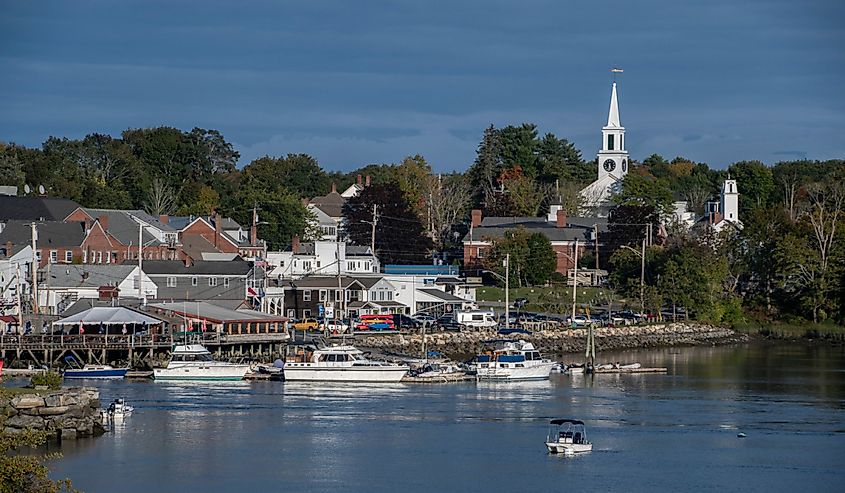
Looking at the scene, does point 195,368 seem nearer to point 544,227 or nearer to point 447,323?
point 447,323

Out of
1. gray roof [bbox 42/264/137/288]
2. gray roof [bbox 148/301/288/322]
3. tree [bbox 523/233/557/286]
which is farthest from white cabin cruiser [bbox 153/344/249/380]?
tree [bbox 523/233/557/286]

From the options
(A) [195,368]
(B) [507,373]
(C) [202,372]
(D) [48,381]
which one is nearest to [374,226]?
(B) [507,373]

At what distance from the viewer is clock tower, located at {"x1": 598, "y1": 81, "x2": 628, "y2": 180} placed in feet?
542

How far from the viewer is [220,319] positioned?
276ft

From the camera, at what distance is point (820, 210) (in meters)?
114

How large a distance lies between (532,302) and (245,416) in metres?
57.4

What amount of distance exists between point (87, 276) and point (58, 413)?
1736 inches

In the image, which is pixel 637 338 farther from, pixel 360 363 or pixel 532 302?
pixel 360 363

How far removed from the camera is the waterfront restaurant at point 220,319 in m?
84.0

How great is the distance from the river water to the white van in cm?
2082

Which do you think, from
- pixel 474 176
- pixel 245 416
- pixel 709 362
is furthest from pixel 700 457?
pixel 474 176

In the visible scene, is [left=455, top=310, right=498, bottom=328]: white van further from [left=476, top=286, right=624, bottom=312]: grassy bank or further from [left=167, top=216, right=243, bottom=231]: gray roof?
[left=167, top=216, right=243, bottom=231]: gray roof

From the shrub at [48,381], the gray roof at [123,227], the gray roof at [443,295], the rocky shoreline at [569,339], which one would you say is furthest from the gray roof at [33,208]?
the shrub at [48,381]

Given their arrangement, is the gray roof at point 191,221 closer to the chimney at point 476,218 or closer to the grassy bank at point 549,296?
the chimney at point 476,218
